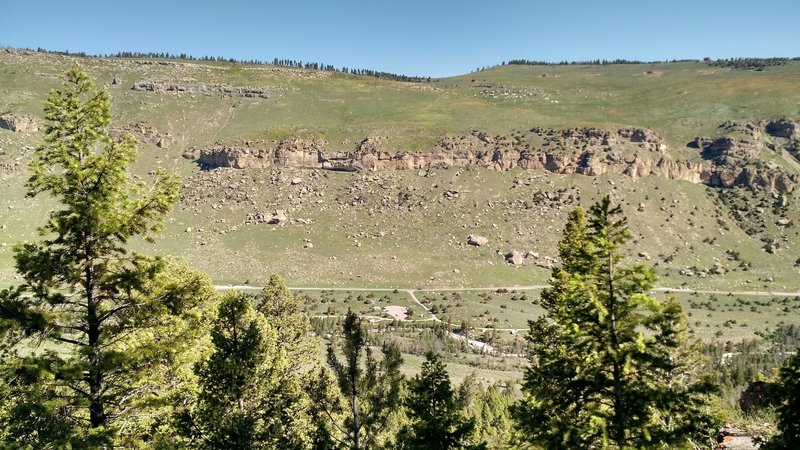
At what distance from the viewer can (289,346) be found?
20719mm

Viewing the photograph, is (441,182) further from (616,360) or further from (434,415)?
(616,360)

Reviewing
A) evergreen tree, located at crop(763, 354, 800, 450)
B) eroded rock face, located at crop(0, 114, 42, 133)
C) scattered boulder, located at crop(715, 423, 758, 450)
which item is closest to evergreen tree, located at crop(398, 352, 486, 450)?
evergreen tree, located at crop(763, 354, 800, 450)

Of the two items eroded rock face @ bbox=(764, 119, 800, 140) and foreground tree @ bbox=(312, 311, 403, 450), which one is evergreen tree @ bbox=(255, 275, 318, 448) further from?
eroded rock face @ bbox=(764, 119, 800, 140)

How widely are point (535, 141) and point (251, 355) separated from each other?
465 feet

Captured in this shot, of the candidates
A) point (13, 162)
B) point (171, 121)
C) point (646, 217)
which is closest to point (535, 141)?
point (646, 217)

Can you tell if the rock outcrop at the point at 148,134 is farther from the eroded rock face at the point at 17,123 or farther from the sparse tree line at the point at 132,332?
the sparse tree line at the point at 132,332

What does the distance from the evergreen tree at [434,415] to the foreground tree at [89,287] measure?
7.56 meters

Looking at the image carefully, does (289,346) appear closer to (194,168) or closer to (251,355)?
(251,355)

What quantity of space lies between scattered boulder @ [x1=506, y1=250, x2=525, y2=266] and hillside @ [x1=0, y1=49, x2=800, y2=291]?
2.55 ft

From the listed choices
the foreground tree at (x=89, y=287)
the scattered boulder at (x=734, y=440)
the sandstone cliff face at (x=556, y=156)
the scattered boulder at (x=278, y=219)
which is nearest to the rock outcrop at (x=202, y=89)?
the sandstone cliff face at (x=556, y=156)

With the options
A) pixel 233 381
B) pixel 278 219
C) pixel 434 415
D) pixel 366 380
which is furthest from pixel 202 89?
pixel 434 415

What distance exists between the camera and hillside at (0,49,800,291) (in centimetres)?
11188

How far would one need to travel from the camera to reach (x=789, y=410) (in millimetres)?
11359

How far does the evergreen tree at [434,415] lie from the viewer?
13.5 metres
